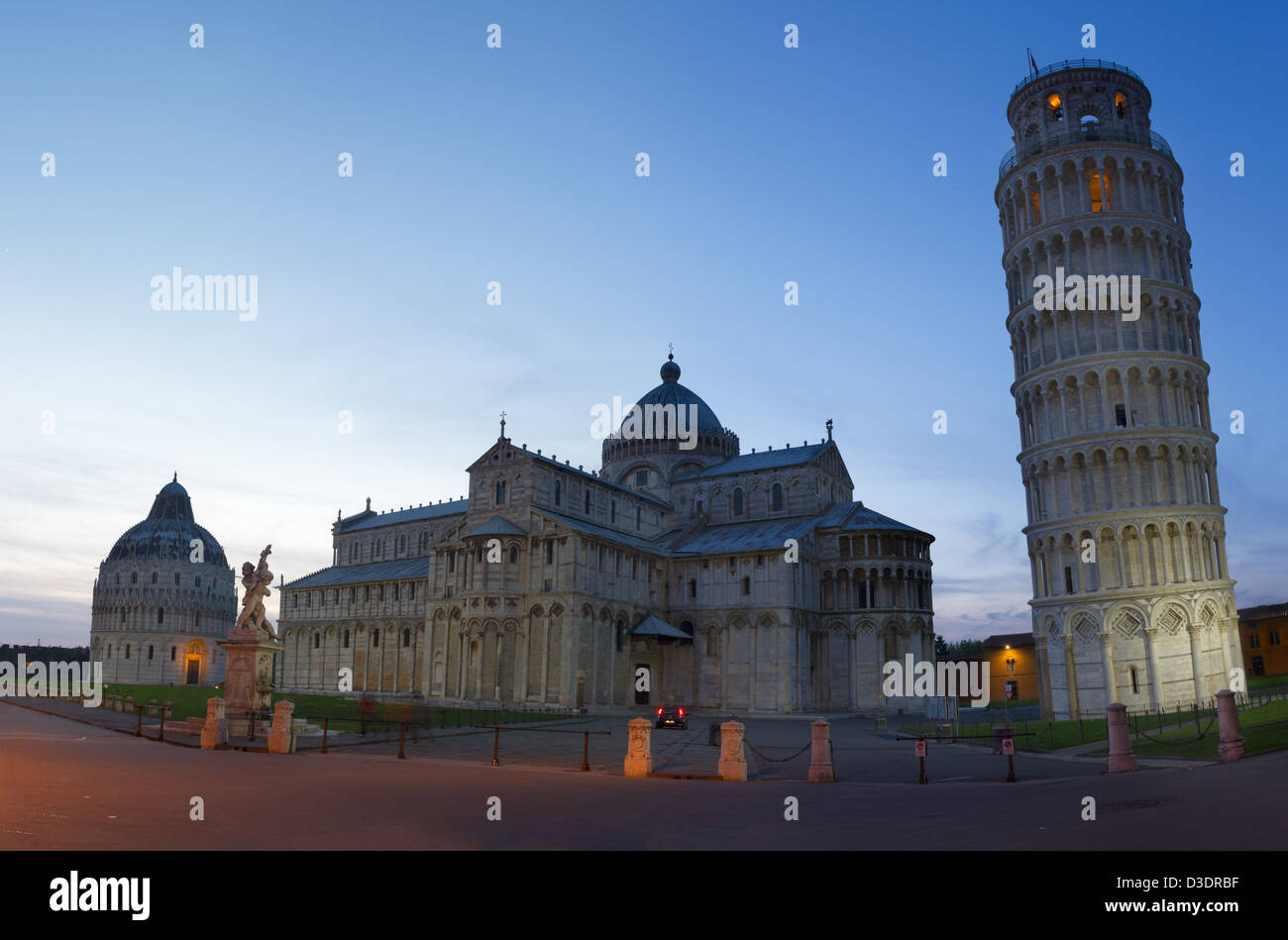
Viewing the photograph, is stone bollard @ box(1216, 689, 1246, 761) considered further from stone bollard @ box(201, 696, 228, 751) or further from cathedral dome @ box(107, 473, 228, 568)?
cathedral dome @ box(107, 473, 228, 568)

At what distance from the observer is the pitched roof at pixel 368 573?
7631cm

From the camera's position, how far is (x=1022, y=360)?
51656 mm

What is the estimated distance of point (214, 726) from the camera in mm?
26672

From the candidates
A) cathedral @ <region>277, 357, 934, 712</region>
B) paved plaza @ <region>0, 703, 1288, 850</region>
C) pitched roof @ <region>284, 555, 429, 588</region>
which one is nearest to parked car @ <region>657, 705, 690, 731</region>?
cathedral @ <region>277, 357, 934, 712</region>

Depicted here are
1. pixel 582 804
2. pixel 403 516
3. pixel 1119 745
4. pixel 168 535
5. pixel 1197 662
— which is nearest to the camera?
pixel 582 804

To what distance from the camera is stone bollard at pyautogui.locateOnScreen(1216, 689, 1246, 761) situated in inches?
864

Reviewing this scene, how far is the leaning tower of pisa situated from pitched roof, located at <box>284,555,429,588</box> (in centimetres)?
4927

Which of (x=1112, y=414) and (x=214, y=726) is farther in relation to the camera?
(x=1112, y=414)

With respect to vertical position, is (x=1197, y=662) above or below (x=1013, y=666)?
above

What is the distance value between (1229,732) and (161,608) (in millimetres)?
136854

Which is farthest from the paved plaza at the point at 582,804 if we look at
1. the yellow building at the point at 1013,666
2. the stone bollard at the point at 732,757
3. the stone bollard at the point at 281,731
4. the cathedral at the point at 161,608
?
the cathedral at the point at 161,608

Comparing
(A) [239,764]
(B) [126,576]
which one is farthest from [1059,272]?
(B) [126,576]

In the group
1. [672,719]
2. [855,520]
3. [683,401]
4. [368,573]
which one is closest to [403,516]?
[368,573]

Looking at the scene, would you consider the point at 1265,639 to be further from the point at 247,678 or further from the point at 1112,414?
the point at 247,678
